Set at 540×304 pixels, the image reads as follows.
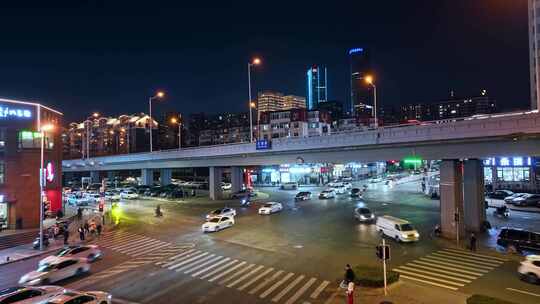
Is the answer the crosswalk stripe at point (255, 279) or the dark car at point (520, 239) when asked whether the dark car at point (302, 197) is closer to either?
the dark car at point (520, 239)

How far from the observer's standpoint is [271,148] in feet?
148

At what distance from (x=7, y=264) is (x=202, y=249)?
48.0 feet

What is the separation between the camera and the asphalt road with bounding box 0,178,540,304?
18.8 metres

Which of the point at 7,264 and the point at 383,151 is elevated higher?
the point at 383,151

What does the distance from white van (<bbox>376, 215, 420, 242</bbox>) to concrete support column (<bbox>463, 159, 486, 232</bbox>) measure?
21.5 feet

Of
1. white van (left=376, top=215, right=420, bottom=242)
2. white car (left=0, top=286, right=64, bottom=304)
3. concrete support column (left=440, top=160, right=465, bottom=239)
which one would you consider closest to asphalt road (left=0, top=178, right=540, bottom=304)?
white van (left=376, top=215, right=420, bottom=242)

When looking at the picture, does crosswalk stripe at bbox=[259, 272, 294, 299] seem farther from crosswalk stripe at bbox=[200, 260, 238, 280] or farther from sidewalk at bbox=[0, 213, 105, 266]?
sidewalk at bbox=[0, 213, 105, 266]

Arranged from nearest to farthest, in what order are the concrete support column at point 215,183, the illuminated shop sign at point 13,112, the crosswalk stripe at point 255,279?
the crosswalk stripe at point 255,279, the illuminated shop sign at point 13,112, the concrete support column at point 215,183

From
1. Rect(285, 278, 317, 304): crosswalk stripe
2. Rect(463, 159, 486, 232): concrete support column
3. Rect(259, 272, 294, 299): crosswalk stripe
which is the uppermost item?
Rect(463, 159, 486, 232): concrete support column

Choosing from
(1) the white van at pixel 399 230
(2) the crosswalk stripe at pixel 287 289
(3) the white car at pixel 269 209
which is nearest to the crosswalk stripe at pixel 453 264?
(1) the white van at pixel 399 230

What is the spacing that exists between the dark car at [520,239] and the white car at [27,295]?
29283mm

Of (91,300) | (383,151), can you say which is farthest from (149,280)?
(383,151)

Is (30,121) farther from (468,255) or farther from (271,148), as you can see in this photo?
(468,255)

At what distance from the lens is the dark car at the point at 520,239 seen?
82.8 ft
